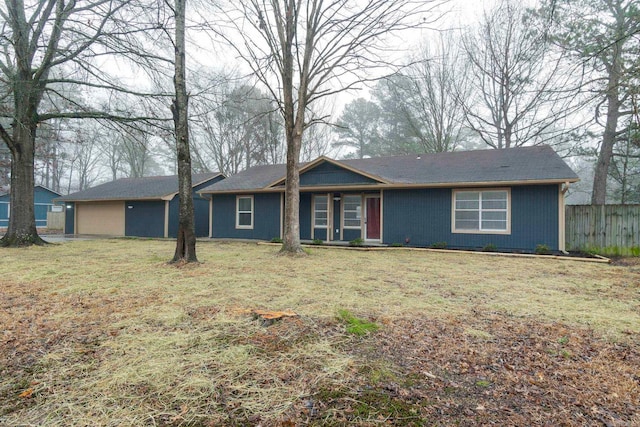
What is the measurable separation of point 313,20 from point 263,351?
371 inches

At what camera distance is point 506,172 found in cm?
1113

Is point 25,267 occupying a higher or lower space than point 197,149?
lower

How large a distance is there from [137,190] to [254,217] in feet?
27.3

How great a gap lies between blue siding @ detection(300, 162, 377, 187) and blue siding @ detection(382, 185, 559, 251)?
1.24 meters

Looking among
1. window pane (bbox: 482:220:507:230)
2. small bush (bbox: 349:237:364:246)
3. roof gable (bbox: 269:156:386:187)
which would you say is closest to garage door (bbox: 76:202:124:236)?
roof gable (bbox: 269:156:386:187)

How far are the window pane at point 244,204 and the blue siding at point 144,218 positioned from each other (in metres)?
4.64

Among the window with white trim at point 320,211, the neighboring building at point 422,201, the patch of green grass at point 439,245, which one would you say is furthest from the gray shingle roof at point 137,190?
the patch of green grass at point 439,245

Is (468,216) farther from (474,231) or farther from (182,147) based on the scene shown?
(182,147)

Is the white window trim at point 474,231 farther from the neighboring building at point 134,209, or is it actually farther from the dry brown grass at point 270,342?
the neighboring building at point 134,209

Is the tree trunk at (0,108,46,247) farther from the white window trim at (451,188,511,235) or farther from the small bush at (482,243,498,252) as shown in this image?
the small bush at (482,243,498,252)

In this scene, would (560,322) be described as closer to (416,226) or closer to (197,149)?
(416,226)

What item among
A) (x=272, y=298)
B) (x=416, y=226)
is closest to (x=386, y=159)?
(x=416, y=226)

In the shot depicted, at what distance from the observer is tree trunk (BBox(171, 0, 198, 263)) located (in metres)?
7.39

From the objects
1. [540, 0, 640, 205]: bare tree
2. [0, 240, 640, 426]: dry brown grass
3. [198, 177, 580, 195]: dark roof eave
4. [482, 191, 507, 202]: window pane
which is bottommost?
[0, 240, 640, 426]: dry brown grass
